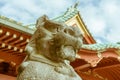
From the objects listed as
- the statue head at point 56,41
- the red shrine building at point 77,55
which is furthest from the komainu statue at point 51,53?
the red shrine building at point 77,55

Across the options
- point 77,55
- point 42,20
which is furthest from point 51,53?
point 77,55

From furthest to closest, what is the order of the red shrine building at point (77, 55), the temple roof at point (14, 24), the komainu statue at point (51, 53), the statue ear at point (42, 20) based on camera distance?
1. the red shrine building at point (77, 55)
2. the temple roof at point (14, 24)
3. the statue ear at point (42, 20)
4. the komainu statue at point (51, 53)

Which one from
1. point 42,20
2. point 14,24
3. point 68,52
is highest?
point 14,24

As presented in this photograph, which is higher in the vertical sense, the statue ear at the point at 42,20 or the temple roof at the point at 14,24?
the temple roof at the point at 14,24

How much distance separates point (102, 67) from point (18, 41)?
7.81 ft

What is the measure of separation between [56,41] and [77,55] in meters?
3.44

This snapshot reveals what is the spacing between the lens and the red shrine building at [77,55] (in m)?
3.96

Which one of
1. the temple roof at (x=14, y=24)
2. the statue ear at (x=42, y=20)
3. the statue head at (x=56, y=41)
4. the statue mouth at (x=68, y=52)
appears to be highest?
the temple roof at (x=14, y=24)

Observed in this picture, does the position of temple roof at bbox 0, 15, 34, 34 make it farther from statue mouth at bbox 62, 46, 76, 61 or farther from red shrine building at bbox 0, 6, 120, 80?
statue mouth at bbox 62, 46, 76, 61

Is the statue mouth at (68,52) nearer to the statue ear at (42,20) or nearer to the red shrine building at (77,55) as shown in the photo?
the statue ear at (42,20)

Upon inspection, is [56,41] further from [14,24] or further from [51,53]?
[14,24]

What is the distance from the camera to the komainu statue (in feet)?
4.62

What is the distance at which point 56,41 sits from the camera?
58.8 inches

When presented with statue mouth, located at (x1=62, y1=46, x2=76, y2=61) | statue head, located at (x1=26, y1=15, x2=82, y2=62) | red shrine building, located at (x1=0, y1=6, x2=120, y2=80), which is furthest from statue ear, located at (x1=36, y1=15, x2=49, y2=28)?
red shrine building, located at (x1=0, y1=6, x2=120, y2=80)
